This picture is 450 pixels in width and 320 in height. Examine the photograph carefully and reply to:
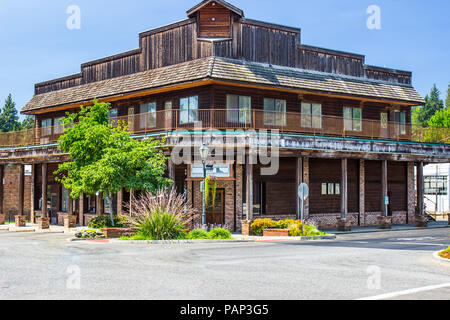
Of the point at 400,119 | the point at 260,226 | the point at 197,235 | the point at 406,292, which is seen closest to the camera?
the point at 406,292

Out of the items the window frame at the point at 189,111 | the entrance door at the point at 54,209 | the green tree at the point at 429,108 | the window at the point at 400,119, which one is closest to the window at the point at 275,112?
the window frame at the point at 189,111

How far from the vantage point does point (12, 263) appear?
50.1 feet

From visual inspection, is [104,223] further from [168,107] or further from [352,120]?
[352,120]

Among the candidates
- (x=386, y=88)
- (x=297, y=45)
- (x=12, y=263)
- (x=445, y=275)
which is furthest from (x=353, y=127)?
(x=12, y=263)

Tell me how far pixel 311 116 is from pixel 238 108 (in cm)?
487

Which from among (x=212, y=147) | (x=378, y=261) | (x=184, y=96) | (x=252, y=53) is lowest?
(x=378, y=261)

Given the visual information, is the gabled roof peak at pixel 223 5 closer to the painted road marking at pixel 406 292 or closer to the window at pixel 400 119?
the window at pixel 400 119

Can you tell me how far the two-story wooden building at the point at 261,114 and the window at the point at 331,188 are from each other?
6cm

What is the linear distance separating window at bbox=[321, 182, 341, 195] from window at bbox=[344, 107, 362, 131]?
12.4ft

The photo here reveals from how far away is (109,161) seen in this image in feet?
83.3

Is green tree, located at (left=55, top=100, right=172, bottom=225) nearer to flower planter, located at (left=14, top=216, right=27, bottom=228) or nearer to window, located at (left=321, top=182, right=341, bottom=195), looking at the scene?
flower planter, located at (left=14, top=216, right=27, bottom=228)

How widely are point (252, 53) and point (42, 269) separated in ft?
68.3

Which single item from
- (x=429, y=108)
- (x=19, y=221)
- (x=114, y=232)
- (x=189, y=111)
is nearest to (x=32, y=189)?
(x=19, y=221)
